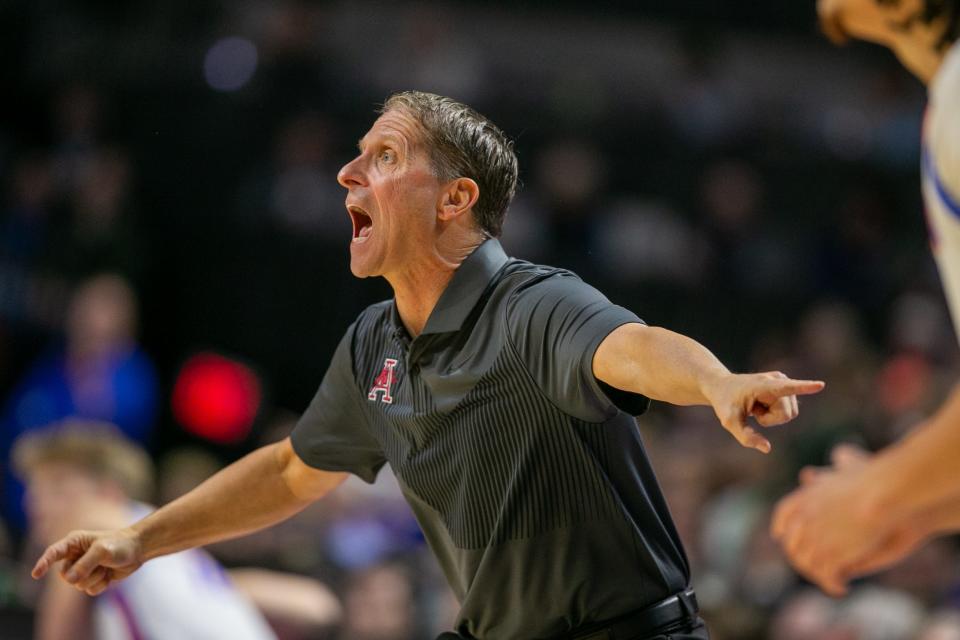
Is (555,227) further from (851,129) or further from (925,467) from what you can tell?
(925,467)

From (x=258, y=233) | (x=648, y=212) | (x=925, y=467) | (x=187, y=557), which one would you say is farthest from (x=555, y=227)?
(x=925, y=467)

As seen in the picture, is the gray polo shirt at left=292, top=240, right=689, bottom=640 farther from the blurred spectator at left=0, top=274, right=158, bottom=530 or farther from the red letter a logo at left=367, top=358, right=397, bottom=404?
the blurred spectator at left=0, top=274, right=158, bottom=530

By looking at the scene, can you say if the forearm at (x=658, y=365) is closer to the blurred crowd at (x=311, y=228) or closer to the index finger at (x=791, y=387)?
the index finger at (x=791, y=387)

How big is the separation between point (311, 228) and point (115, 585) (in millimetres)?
5098

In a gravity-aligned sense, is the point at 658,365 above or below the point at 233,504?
above

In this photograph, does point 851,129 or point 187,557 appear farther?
point 851,129

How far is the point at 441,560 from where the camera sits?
365 centimetres

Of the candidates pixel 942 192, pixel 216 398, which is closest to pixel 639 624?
pixel 942 192

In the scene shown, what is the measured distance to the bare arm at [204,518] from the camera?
363cm

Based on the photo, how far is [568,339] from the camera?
3.02 metres

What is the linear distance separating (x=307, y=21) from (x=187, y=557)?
647cm

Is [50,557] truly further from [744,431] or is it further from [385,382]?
[744,431]

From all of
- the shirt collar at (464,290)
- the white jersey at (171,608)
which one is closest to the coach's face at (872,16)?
the shirt collar at (464,290)

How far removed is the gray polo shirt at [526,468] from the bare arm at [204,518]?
61cm
